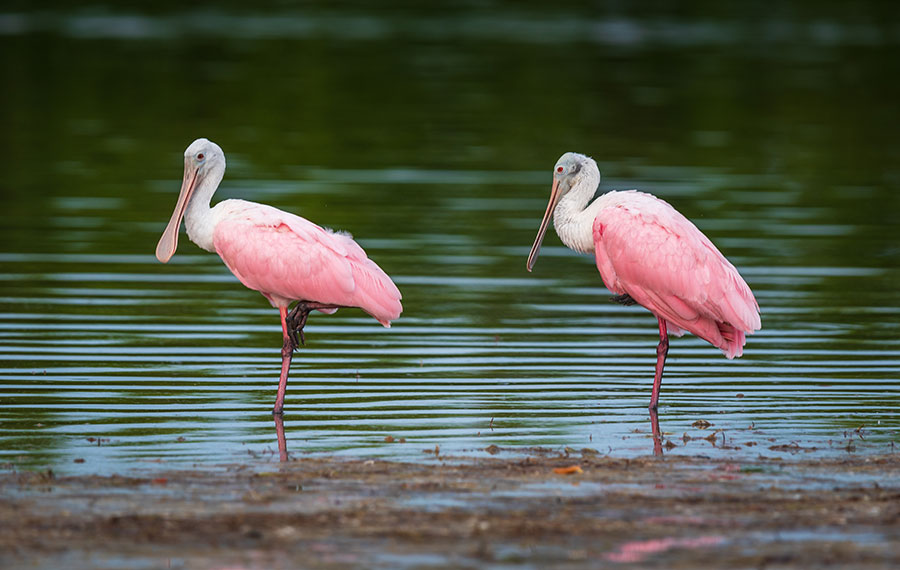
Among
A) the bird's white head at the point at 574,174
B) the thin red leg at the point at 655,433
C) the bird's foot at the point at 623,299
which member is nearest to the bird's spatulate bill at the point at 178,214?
the bird's white head at the point at 574,174

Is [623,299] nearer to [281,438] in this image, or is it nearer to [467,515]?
[281,438]

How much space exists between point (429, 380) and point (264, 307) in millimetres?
3358

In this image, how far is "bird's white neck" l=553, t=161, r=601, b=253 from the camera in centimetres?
1152

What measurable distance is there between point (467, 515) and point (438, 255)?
934 centimetres

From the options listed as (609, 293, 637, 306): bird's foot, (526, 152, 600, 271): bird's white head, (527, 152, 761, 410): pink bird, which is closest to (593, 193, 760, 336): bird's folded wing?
(527, 152, 761, 410): pink bird

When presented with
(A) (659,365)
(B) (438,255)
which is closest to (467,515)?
(A) (659,365)

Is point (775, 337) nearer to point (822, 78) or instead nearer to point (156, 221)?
point (156, 221)

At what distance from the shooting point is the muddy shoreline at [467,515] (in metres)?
6.97

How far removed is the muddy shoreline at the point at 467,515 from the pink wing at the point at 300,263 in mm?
2150

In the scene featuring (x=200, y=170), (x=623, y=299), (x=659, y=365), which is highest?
(x=200, y=170)

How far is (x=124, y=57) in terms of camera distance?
4172 centimetres

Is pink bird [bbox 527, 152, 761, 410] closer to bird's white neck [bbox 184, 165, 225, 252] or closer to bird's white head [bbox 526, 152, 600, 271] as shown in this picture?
bird's white head [bbox 526, 152, 600, 271]

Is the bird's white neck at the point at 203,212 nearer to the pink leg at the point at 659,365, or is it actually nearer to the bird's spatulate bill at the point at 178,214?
the bird's spatulate bill at the point at 178,214

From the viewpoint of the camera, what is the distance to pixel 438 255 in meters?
16.8
